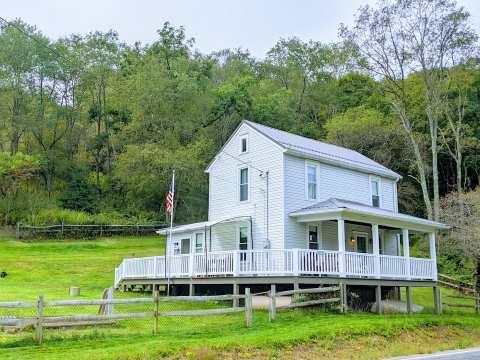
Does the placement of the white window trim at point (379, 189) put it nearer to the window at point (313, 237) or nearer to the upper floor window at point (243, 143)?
the window at point (313, 237)

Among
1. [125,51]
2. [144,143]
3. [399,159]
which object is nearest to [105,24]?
[125,51]

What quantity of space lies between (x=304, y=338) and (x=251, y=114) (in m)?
38.5

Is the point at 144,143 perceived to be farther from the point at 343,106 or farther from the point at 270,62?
the point at 270,62

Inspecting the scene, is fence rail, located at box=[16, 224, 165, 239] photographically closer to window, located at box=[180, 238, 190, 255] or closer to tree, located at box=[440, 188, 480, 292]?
window, located at box=[180, 238, 190, 255]

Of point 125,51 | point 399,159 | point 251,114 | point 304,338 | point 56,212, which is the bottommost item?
point 304,338

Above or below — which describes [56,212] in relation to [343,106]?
below

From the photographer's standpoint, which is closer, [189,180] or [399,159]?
[189,180]

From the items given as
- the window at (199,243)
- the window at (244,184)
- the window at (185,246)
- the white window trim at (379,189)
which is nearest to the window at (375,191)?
the white window trim at (379,189)

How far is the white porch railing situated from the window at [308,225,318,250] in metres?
3.23

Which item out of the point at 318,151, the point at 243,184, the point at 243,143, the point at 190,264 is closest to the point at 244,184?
the point at 243,184

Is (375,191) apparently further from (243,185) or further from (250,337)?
(250,337)

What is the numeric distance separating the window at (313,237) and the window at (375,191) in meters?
5.01

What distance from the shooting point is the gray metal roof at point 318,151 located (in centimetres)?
2406

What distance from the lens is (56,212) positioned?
44781mm
